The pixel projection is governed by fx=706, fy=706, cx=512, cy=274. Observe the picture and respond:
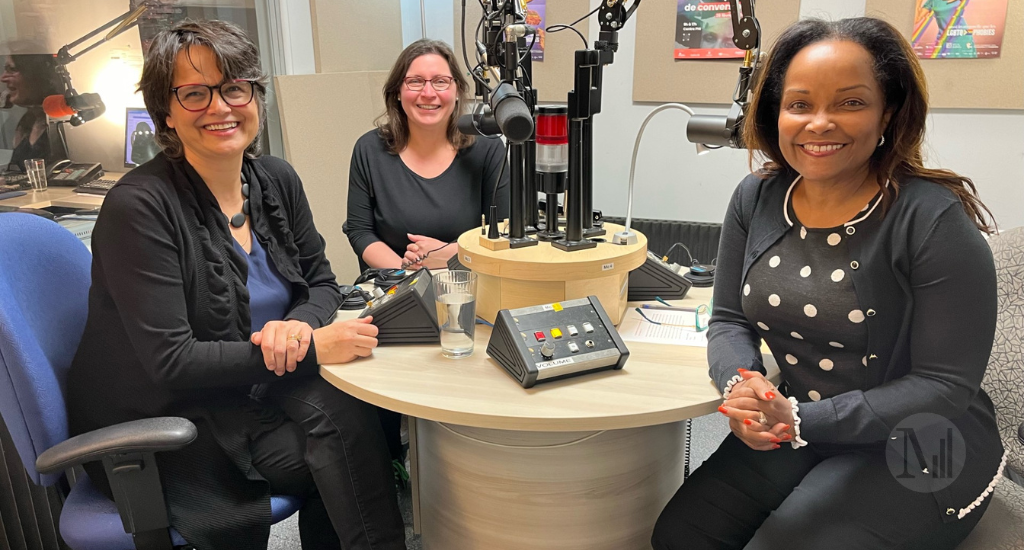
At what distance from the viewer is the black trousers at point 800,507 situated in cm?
117

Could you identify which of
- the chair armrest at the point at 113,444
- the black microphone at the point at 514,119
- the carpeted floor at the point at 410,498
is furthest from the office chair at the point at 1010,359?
the chair armrest at the point at 113,444

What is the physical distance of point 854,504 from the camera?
3.89ft

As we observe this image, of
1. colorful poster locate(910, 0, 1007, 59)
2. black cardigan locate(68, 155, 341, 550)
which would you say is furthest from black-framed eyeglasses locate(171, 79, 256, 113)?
colorful poster locate(910, 0, 1007, 59)

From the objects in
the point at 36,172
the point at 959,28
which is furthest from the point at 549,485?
the point at 959,28

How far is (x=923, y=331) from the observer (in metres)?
1.13

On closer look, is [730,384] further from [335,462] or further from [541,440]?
[335,462]

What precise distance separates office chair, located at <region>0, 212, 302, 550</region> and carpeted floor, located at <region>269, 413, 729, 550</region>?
2.41 feet

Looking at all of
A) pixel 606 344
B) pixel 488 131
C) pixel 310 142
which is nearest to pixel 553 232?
pixel 488 131

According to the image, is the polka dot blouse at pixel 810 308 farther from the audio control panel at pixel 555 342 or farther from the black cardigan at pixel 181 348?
the black cardigan at pixel 181 348

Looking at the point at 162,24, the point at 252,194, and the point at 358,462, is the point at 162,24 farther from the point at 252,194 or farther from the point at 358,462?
the point at 358,462

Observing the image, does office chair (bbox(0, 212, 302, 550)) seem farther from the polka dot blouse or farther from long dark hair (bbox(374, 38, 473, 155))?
long dark hair (bbox(374, 38, 473, 155))

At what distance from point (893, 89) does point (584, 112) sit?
606mm

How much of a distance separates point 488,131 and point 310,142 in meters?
1.47

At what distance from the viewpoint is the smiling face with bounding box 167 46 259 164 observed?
1.42m
